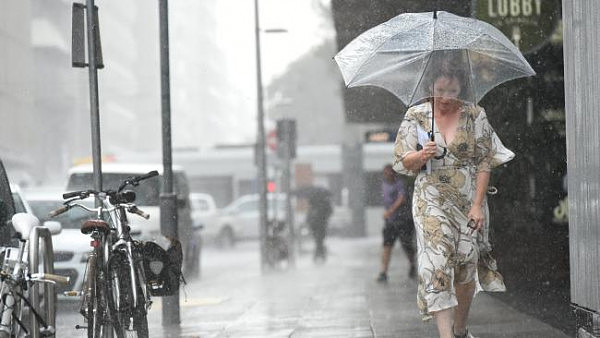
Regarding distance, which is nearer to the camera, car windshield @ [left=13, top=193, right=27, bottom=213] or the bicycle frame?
the bicycle frame

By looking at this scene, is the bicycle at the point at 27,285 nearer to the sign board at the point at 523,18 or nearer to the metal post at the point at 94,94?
the metal post at the point at 94,94

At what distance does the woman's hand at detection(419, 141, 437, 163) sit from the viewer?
22.1 feet

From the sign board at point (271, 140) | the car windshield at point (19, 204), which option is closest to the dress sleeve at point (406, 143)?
the car windshield at point (19, 204)

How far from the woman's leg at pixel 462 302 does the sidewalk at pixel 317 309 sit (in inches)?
51.9

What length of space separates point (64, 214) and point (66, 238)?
629 mm

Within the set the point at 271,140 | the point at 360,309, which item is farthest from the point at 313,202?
the point at 360,309

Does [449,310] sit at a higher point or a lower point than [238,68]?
lower

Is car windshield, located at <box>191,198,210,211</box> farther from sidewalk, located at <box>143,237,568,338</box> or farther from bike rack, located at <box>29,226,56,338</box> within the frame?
bike rack, located at <box>29,226,56,338</box>

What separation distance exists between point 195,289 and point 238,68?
19.5 feet

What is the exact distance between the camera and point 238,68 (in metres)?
21.7

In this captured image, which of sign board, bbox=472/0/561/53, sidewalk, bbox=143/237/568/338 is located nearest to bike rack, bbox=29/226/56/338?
sidewalk, bbox=143/237/568/338

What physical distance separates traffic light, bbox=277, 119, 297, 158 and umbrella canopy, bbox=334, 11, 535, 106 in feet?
→ 51.0

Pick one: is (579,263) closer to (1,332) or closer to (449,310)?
(449,310)

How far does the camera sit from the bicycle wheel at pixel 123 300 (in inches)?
284
